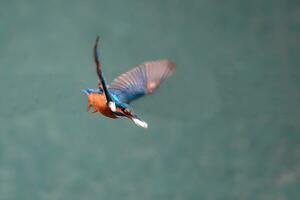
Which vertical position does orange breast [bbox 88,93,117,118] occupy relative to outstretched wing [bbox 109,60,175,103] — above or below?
below

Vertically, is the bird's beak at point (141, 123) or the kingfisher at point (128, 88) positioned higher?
the kingfisher at point (128, 88)

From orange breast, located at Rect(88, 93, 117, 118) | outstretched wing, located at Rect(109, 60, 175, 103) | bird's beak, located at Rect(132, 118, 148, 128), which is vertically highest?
outstretched wing, located at Rect(109, 60, 175, 103)

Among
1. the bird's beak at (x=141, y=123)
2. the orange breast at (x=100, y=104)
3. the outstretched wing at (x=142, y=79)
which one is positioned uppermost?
the outstretched wing at (x=142, y=79)

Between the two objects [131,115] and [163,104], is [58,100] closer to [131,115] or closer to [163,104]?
[163,104]
